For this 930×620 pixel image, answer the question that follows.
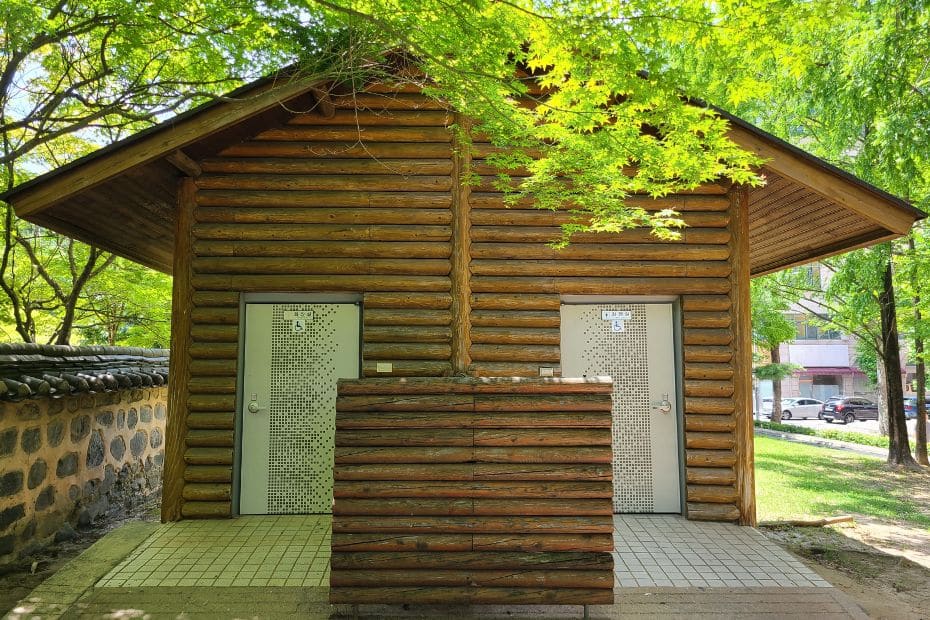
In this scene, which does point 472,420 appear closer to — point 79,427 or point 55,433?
point 55,433

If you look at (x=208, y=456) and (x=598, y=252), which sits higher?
(x=598, y=252)

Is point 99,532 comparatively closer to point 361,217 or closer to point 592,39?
point 361,217

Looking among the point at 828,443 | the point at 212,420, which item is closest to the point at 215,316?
the point at 212,420

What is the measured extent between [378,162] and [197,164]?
1.95m

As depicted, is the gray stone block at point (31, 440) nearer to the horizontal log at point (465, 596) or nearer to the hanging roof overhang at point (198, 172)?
the hanging roof overhang at point (198, 172)

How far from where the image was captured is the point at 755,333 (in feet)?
66.5

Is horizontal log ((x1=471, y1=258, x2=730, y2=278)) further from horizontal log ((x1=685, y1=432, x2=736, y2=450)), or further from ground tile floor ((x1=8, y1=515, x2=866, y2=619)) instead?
ground tile floor ((x1=8, y1=515, x2=866, y2=619))

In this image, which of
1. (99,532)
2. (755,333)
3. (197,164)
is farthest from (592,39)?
(755,333)

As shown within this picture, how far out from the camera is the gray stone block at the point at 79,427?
6.50 m

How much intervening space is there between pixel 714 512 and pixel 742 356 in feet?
5.61

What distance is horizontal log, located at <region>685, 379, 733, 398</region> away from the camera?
259 inches

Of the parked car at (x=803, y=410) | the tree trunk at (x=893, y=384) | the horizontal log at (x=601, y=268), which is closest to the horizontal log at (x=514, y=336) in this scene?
the horizontal log at (x=601, y=268)

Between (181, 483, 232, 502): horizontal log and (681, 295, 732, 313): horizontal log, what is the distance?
5.36 metres

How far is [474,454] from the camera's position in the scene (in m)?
4.25
